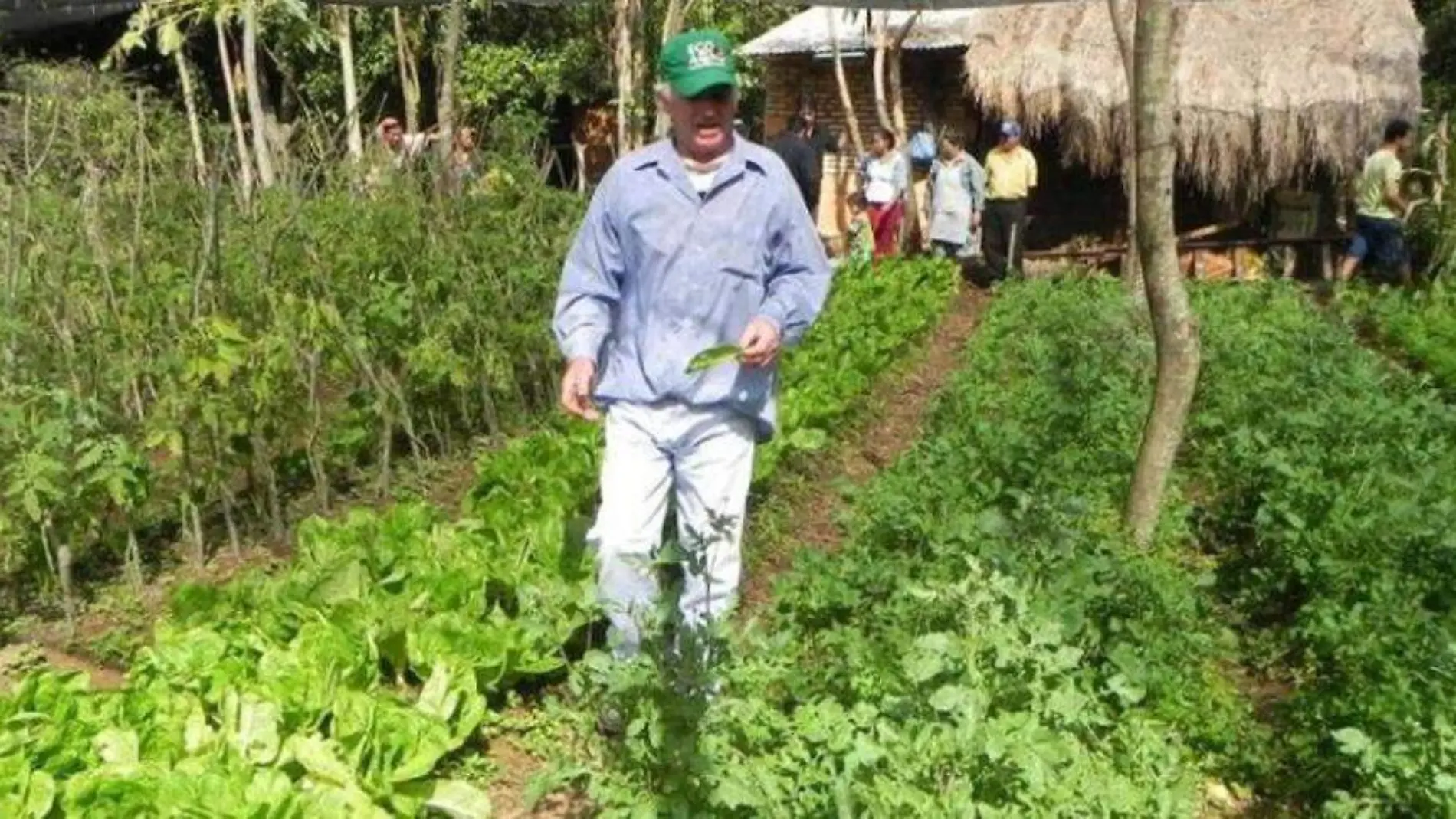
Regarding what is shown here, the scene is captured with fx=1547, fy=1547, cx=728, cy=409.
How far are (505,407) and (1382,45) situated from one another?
11934 millimetres

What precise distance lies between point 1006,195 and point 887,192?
1752mm

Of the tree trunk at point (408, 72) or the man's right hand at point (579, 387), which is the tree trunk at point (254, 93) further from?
the man's right hand at point (579, 387)

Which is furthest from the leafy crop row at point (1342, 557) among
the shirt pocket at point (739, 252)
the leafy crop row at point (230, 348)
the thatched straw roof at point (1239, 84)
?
the thatched straw roof at point (1239, 84)

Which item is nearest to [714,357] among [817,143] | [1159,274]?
[1159,274]

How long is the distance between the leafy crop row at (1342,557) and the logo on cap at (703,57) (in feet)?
7.02

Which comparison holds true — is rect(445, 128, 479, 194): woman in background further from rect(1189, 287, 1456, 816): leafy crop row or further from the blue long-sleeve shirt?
the blue long-sleeve shirt

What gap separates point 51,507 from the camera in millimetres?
5305

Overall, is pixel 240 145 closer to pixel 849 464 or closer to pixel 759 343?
pixel 849 464

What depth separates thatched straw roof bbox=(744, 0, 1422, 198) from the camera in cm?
1589

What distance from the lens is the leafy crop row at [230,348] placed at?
5465 millimetres

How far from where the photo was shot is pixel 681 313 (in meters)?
4.04

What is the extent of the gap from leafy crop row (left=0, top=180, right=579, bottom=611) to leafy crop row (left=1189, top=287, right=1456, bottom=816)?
11.3 ft

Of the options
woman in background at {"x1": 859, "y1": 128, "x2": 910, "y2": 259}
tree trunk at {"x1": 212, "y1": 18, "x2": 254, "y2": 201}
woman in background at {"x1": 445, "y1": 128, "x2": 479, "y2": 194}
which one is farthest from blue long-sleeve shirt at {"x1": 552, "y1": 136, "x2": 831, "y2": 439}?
woman in background at {"x1": 859, "y1": 128, "x2": 910, "y2": 259}

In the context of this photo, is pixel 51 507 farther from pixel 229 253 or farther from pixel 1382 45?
pixel 1382 45
